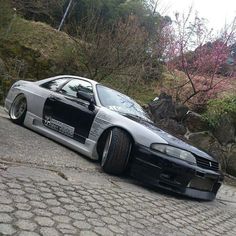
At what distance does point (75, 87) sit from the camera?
23.0 feet

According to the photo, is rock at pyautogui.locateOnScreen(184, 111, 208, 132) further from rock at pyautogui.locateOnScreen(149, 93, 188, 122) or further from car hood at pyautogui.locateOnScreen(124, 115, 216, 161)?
car hood at pyautogui.locateOnScreen(124, 115, 216, 161)

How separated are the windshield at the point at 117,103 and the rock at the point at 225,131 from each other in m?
4.51

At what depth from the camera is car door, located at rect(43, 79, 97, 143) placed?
20.6 ft

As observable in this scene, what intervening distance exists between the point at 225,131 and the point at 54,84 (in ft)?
18.1

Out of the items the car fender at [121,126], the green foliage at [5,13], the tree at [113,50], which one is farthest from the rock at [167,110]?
the green foliage at [5,13]

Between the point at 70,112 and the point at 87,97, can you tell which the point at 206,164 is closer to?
the point at 87,97

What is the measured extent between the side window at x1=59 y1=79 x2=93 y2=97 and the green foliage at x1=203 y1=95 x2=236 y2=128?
5.35m

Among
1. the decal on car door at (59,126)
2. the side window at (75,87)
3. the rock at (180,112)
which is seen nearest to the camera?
the decal on car door at (59,126)

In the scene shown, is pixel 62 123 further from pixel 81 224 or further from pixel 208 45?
pixel 208 45

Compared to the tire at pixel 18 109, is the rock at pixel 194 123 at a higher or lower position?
higher

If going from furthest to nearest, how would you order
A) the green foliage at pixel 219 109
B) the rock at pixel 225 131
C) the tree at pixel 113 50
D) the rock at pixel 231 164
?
1. the tree at pixel 113 50
2. the green foliage at pixel 219 109
3. the rock at pixel 225 131
4. the rock at pixel 231 164

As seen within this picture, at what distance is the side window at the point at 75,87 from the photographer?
683 centimetres

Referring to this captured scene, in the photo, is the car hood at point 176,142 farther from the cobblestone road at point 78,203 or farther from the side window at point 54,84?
the side window at point 54,84

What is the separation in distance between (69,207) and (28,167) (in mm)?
1102
